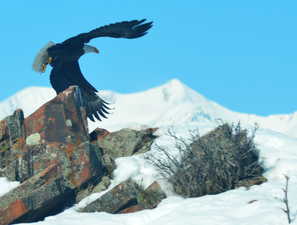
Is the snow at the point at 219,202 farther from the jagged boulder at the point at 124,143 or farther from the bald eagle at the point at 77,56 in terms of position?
the bald eagle at the point at 77,56

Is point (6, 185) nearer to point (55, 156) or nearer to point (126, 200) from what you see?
→ point (55, 156)

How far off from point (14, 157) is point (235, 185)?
3503 millimetres

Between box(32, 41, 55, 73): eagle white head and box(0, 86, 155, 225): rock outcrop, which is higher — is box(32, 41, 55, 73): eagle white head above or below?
above

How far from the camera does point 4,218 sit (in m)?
11.5

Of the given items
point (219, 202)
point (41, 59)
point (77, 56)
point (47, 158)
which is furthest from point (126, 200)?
point (77, 56)

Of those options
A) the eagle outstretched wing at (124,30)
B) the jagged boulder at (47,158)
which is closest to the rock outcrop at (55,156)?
the jagged boulder at (47,158)

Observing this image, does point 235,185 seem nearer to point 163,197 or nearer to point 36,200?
point 163,197

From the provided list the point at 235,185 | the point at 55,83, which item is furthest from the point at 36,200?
the point at 55,83

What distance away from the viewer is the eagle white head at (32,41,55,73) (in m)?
15.2

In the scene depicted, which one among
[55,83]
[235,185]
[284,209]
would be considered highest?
[55,83]

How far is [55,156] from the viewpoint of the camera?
1265cm

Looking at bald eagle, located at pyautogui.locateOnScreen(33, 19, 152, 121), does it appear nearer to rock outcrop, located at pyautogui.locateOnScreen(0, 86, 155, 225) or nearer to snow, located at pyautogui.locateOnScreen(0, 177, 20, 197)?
rock outcrop, located at pyautogui.locateOnScreen(0, 86, 155, 225)

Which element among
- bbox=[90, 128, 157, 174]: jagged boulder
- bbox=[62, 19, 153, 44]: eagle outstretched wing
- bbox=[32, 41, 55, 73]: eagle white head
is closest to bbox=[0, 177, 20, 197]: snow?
bbox=[90, 128, 157, 174]: jagged boulder

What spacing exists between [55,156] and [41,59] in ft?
10.4
